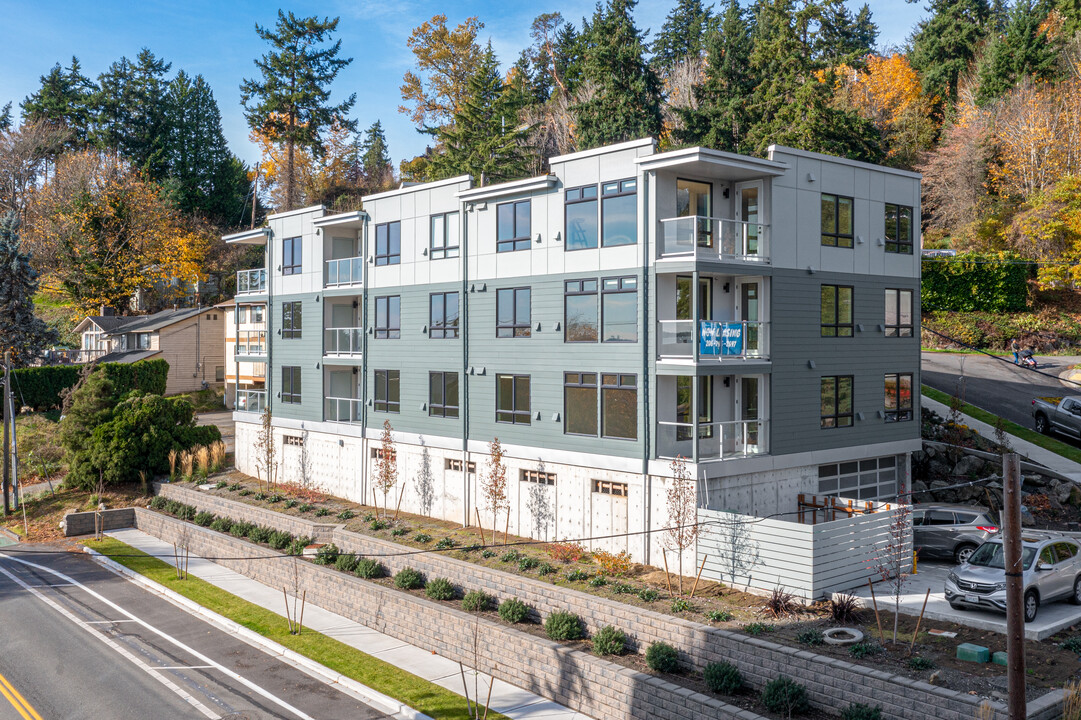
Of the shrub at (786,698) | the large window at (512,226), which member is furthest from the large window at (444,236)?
the shrub at (786,698)

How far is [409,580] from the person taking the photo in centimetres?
2406

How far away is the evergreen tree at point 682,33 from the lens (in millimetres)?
72338

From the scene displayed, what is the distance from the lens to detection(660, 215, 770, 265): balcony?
2309cm

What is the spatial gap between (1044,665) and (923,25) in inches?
2797

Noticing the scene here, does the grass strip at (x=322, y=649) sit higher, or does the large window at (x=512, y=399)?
the large window at (x=512, y=399)

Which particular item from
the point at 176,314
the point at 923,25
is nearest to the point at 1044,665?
the point at 176,314

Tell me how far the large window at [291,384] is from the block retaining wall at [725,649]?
11.7m

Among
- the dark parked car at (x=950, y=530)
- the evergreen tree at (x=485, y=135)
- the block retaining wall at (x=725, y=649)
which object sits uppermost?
the evergreen tree at (x=485, y=135)

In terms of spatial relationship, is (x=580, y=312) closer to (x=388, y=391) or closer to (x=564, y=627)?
(x=564, y=627)

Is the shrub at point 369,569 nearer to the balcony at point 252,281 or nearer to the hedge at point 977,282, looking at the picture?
the balcony at point 252,281

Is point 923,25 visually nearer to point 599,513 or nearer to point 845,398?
point 845,398

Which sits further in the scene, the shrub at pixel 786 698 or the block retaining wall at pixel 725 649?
the shrub at pixel 786 698

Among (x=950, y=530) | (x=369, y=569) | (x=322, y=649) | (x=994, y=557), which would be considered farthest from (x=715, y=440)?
(x=322, y=649)

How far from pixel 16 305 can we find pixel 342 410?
32.6 metres
